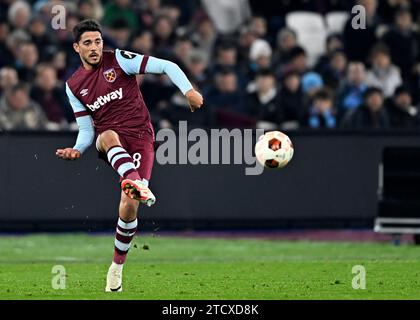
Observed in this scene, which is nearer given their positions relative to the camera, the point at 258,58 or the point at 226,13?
the point at 258,58

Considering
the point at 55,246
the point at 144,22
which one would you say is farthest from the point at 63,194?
the point at 144,22

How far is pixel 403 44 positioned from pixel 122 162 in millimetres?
11015

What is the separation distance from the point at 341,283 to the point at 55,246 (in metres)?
6.06

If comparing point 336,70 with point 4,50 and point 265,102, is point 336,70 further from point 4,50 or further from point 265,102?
point 4,50

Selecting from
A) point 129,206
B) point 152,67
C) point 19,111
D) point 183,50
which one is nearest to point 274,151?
point 152,67

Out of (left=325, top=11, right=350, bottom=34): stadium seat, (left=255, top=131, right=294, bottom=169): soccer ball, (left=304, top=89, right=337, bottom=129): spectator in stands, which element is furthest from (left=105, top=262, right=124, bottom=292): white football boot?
(left=325, top=11, right=350, bottom=34): stadium seat

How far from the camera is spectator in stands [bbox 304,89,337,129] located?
20250 millimetres

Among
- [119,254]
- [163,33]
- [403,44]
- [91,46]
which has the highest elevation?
[163,33]

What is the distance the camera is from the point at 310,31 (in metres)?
22.7

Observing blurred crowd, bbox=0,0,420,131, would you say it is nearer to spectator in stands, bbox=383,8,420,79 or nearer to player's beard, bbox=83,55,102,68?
spectator in stands, bbox=383,8,420,79

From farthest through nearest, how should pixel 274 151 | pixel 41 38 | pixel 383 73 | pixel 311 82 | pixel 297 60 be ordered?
pixel 383 73
pixel 311 82
pixel 297 60
pixel 41 38
pixel 274 151

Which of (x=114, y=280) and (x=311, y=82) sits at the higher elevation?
(x=311, y=82)

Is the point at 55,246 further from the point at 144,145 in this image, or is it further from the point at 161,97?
the point at 144,145

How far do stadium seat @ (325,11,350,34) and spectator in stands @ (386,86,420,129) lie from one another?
2419 millimetres
